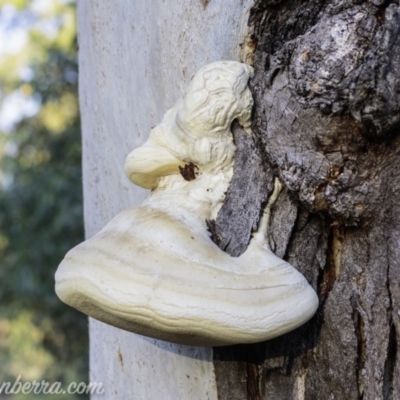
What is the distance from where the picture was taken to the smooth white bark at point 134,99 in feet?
4.11

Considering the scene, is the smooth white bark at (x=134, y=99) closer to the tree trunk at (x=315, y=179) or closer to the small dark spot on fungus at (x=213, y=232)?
the tree trunk at (x=315, y=179)

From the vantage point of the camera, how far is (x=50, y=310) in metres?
6.07

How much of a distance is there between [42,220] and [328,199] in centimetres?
434

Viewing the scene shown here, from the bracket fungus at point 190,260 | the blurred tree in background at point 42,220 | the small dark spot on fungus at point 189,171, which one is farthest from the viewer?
the blurred tree in background at point 42,220

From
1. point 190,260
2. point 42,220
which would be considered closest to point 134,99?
point 190,260

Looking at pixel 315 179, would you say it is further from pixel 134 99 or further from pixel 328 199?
pixel 134 99

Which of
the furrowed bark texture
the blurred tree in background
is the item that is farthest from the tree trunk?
the blurred tree in background

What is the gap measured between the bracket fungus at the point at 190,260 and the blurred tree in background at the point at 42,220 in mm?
3831

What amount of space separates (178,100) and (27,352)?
26.0ft

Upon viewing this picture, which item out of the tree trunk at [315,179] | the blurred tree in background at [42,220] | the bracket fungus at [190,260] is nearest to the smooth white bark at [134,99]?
the tree trunk at [315,179]

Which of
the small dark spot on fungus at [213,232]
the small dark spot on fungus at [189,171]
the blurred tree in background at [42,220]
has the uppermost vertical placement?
the small dark spot on fungus at [189,171]

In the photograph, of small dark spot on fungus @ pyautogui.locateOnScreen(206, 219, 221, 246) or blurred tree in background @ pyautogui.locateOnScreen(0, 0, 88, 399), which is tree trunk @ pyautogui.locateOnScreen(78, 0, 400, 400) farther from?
blurred tree in background @ pyautogui.locateOnScreen(0, 0, 88, 399)

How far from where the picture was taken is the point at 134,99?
1.48 meters

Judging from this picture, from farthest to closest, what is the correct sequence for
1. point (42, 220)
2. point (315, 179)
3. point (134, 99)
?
point (42, 220) → point (134, 99) → point (315, 179)
